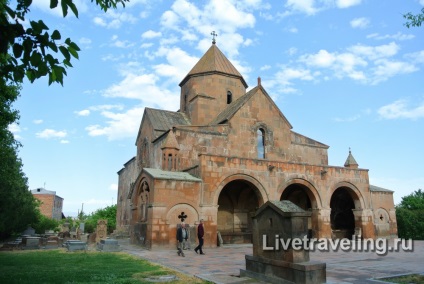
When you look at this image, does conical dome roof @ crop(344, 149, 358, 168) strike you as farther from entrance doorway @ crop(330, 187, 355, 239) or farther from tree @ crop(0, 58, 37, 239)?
tree @ crop(0, 58, 37, 239)

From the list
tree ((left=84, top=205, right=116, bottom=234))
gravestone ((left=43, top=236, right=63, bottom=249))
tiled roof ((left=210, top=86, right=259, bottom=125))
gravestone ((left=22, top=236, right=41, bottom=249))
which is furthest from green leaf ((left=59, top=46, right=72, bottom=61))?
tree ((left=84, top=205, right=116, bottom=234))

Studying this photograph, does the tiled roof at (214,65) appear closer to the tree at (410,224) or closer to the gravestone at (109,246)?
the gravestone at (109,246)

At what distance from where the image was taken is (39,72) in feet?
10.6

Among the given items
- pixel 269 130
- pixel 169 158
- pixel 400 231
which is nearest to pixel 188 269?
pixel 169 158

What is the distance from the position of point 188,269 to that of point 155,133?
47.1ft

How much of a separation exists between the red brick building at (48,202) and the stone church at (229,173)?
40.0 m

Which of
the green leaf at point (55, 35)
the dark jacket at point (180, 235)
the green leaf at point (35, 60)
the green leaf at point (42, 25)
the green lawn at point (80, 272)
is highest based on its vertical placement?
the green leaf at point (42, 25)

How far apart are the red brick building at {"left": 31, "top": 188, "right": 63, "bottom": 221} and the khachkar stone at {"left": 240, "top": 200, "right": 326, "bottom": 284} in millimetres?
56375

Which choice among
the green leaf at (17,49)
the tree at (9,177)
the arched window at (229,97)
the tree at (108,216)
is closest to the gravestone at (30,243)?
the tree at (9,177)

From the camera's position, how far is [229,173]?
17.0m

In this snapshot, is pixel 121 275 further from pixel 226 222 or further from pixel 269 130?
pixel 269 130

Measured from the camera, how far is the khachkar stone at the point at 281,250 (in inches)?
254

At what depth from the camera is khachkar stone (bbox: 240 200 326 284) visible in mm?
6445

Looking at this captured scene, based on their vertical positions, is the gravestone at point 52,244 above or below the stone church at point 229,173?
below
